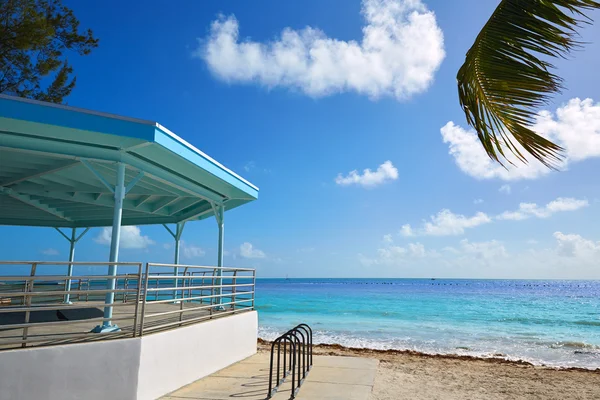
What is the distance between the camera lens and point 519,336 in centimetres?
2303

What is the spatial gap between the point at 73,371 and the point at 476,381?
8.37 metres

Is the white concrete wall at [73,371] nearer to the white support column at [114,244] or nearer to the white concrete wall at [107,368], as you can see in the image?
the white concrete wall at [107,368]

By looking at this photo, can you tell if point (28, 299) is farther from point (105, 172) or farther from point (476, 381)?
point (476, 381)

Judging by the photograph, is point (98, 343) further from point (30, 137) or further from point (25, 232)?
point (25, 232)

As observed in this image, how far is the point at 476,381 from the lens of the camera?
990cm

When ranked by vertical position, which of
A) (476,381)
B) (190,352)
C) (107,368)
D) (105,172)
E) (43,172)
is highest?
(105,172)

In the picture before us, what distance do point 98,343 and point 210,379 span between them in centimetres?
269

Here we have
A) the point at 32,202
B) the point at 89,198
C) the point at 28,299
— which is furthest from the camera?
the point at 32,202

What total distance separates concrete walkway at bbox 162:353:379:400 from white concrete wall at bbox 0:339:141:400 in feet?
3.18

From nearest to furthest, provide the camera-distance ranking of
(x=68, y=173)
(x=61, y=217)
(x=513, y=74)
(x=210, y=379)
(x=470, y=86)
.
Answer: (x=513, y=74) → (x=470, y=86) → (x=210, y=379) → (x=68, y=173) → (x=61, y=217)

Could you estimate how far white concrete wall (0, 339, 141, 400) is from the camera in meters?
4.97

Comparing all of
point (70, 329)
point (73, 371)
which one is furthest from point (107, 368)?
point (70, 329)

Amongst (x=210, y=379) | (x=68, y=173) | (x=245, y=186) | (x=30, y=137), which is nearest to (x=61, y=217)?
(x=68, y=173)

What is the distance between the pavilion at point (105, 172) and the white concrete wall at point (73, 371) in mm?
631
